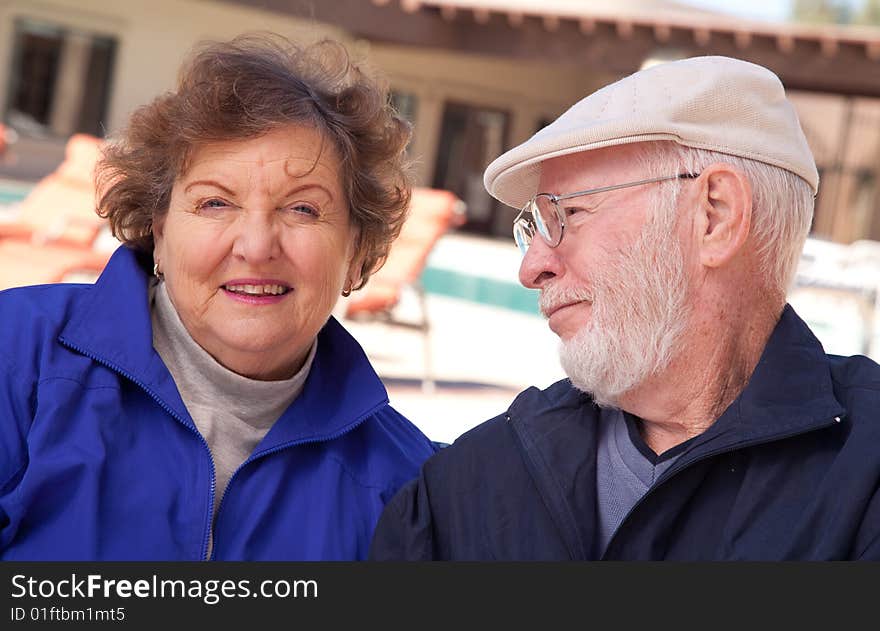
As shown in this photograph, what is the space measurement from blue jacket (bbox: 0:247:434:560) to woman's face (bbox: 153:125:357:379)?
0.36 ft

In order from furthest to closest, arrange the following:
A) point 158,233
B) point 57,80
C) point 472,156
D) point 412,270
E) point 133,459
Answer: point 472,156 < point 57,80 < point 412,270 < point 158,233 < point 133,459

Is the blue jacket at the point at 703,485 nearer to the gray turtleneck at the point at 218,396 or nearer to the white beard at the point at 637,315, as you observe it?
the white beard at the point at 637,315

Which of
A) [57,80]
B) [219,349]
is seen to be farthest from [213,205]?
[57,80]

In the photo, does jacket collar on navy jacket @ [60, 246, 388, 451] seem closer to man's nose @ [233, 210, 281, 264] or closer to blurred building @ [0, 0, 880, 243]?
man's nose @ [233, 210, 281, 264]

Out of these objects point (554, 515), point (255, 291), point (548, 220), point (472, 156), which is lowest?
point (472, 156)

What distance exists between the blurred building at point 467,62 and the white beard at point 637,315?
1161cm

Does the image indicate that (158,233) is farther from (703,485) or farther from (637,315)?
(703,485)

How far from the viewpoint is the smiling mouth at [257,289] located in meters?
2.09

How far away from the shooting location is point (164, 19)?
18.8 metres

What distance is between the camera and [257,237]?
2035mm

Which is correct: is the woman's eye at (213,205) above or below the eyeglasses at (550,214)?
below

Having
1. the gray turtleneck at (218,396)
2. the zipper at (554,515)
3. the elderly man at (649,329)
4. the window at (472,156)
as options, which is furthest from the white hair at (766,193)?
the window at (472,156)

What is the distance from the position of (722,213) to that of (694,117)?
163 millimetres

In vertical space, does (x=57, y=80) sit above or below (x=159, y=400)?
below
